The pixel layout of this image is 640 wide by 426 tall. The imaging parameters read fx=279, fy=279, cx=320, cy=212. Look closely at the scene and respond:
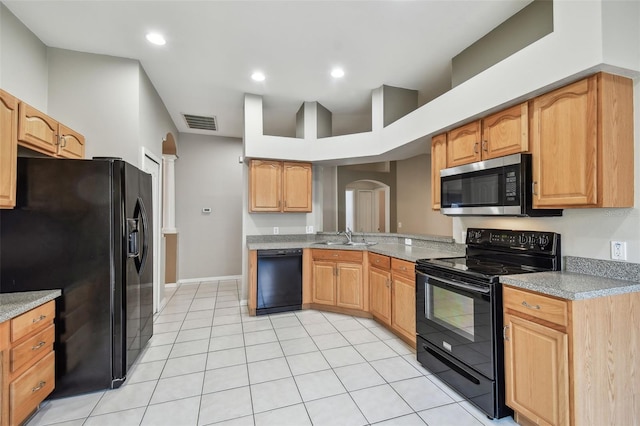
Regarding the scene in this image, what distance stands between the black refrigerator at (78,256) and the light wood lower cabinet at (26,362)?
12 centimetres

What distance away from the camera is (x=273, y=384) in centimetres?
216

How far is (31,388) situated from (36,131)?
1.75m

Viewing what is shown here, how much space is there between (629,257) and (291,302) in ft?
10.5

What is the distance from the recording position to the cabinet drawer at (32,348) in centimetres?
162

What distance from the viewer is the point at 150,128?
3.43m

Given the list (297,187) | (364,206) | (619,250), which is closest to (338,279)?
(297,187)

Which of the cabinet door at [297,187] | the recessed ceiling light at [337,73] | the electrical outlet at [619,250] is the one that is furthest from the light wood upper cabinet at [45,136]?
the electrical outlet at [619,250]

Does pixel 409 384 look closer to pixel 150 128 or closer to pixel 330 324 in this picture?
pixel 330 324

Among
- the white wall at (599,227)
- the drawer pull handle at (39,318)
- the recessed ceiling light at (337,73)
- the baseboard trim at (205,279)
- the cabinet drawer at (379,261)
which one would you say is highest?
the recessed ceiling light at (337,73)

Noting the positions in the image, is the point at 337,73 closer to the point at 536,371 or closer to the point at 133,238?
the point at 133,238

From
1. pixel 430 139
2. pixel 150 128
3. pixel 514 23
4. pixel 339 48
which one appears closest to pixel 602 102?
pixel 514 23

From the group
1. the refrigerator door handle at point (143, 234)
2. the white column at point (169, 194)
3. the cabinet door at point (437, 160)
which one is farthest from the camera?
the white column at point (169, 194)

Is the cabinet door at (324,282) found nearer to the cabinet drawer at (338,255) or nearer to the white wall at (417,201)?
the cabinet drawer at (338,255)

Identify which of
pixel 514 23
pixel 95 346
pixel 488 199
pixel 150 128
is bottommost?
pixel 95 346
